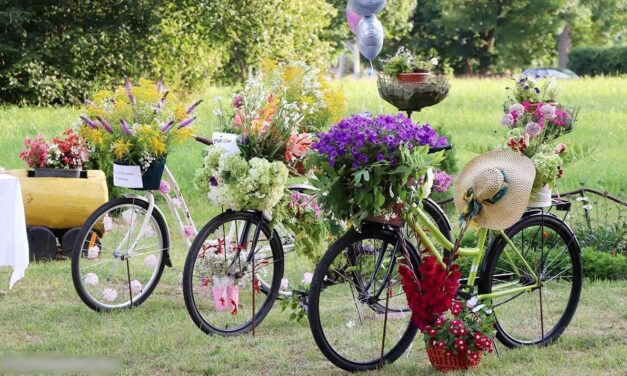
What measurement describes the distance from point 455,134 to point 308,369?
35.9ft

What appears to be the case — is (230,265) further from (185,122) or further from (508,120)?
(508,120)

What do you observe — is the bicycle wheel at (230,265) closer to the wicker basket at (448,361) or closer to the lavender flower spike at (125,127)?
the lavender flower spike at (125,127)

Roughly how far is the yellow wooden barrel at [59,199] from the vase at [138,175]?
2001mm

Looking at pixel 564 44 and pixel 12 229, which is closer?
pixel 12 229

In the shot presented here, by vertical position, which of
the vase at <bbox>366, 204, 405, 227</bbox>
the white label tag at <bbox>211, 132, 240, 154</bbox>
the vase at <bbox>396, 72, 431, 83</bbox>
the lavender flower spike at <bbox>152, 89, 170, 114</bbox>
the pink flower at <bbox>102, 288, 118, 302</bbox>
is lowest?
the pink flower at <bbox>102, 288, 118, 302</bbox>

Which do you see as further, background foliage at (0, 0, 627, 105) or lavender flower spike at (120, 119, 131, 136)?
background foliage at (0, 0, 627, 105)

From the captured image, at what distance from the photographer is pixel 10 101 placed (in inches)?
807

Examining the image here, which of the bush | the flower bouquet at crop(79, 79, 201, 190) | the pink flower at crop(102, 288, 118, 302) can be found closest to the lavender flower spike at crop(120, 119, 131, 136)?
the flower bouquet at crop(79, 79, 201, 190)

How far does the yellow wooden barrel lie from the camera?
8.38 metres

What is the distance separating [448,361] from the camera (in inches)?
211

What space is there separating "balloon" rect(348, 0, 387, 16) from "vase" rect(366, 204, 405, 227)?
3544 millimetres

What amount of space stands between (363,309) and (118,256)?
71.5 inches

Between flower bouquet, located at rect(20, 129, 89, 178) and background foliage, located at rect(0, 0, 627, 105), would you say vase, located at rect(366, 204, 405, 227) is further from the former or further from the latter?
background foliage, located at rect(0, 0, 627, 105)

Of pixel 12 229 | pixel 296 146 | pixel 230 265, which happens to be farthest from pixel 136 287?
pixel 296 146
